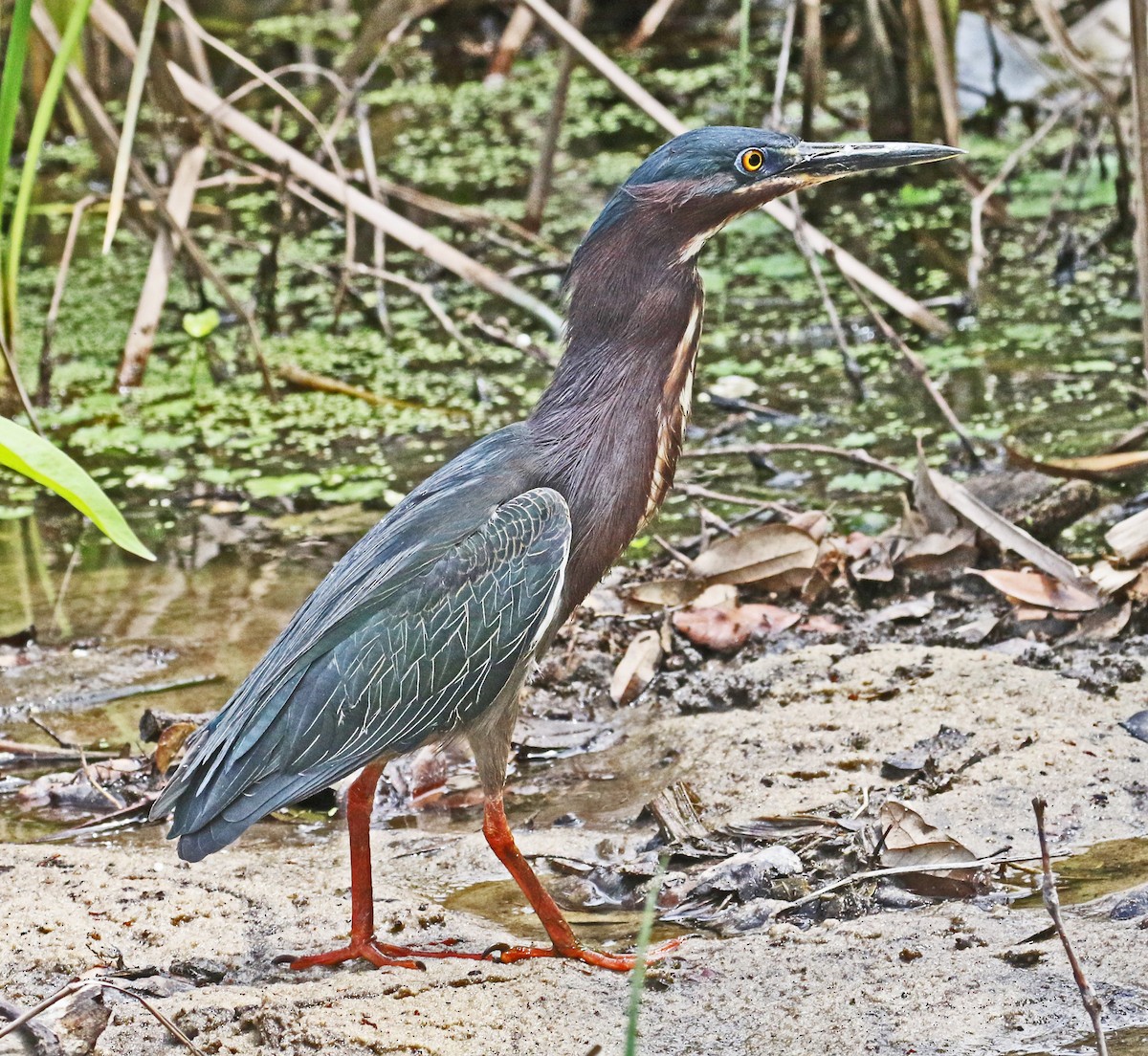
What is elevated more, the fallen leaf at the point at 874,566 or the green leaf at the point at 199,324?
the green leaf at the point at 199,324

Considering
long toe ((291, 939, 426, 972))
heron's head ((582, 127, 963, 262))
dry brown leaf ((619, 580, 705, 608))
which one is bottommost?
long toe ((291, 939, 426, 972))

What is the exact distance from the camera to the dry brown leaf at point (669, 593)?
497 cm

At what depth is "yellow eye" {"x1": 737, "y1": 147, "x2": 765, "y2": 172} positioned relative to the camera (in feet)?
11.9

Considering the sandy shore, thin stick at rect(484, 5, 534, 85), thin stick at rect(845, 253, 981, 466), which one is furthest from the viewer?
thin stick at rect(484, 5, 534, 85)

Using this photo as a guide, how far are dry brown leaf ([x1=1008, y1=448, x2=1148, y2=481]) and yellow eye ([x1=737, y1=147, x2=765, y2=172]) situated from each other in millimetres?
2058

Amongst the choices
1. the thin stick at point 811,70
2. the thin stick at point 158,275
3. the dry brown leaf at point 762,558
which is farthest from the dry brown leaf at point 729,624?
the thin stick at point 811,70

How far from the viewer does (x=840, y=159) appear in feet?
12.0

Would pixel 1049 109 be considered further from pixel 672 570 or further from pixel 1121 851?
pixel 1121 851

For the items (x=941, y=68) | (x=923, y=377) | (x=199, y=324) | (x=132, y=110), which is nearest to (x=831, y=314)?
(x=923, y=377)

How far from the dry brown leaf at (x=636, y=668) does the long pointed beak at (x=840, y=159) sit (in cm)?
160

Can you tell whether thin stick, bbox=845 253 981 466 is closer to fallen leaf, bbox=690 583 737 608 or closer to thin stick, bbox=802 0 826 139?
fallen leaf, bbox=690 583 737 608

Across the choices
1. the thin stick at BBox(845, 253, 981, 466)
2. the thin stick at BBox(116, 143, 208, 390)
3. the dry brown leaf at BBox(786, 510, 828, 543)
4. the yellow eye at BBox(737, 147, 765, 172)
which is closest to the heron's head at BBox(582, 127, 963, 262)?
the yellow eye at BBox(737, 147, 765, 172)

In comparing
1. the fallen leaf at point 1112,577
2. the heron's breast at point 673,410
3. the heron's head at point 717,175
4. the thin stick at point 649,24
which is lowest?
the fallen leaf at point 1112,577

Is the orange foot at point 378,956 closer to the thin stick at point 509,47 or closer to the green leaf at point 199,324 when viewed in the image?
the green leaf at point 199,324
